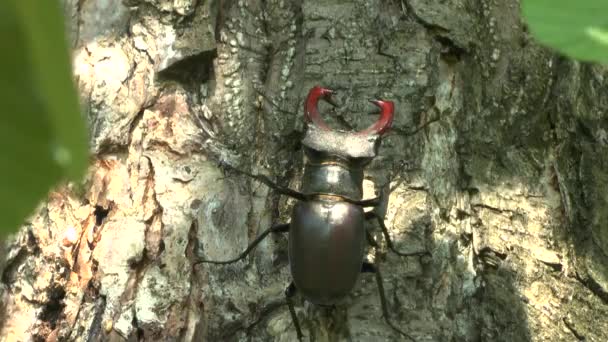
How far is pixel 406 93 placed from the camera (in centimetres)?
243

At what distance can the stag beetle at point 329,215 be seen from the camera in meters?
2.36

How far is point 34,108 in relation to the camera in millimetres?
225

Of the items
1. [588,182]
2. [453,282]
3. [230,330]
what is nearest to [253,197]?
[230,330]

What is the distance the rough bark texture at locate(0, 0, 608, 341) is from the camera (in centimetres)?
221

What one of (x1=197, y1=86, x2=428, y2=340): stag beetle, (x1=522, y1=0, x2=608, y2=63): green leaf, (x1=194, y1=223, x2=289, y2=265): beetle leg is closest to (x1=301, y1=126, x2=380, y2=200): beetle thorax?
(x1=197, y1=86, x2=428, y2=340): stag beetle

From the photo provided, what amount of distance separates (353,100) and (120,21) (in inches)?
30.6

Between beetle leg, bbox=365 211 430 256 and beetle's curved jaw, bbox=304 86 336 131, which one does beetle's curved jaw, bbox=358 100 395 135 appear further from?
beetle leg, bbox=365 211 430 256

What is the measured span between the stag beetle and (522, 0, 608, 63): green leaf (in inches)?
75.9

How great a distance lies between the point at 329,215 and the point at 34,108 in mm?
2515

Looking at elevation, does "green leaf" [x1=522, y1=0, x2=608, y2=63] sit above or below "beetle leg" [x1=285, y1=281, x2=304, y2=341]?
above

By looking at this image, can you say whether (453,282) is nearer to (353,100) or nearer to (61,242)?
(353,100)

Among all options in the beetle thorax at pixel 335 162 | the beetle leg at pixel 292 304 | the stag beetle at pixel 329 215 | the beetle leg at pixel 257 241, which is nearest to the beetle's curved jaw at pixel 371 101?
the stag beetle at pixel 329 215

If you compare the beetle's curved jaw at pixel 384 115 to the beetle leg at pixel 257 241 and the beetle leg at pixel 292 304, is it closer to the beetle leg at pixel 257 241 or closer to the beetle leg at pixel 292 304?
the beetle leg at pixel 257 241

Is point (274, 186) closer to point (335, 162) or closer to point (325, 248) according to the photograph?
point (325, 248)
